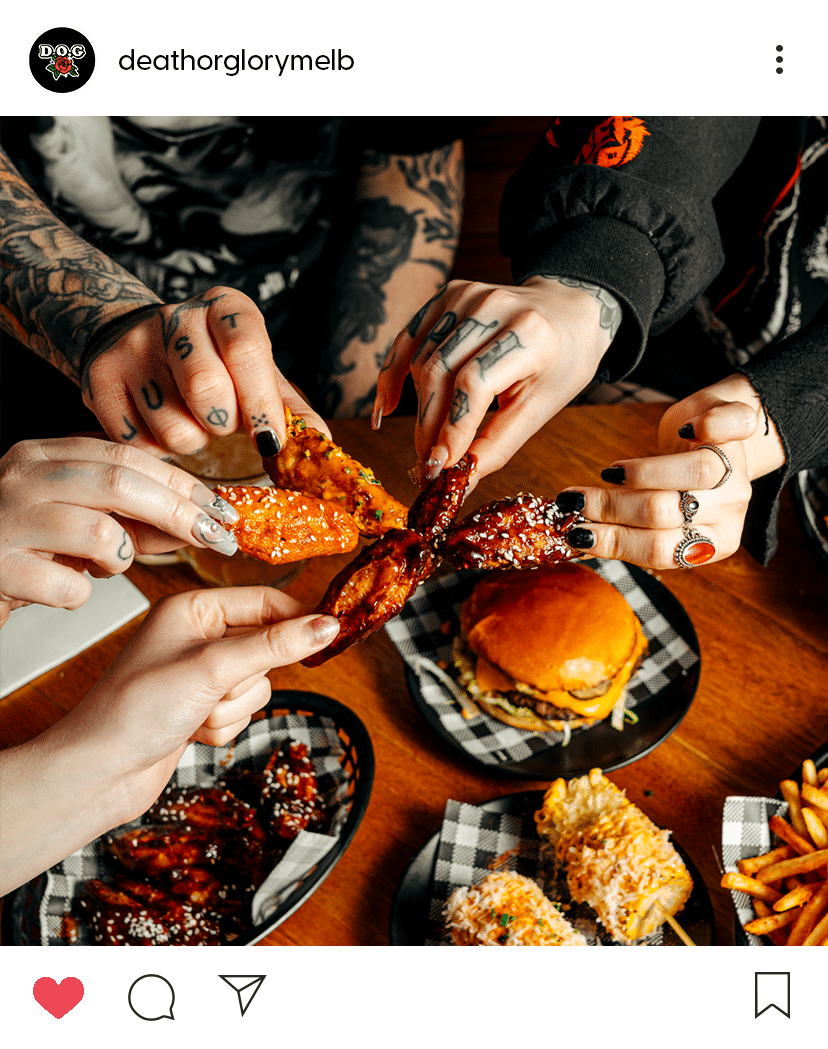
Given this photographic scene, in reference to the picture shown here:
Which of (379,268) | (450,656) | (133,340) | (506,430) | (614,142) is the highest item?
(614,142)

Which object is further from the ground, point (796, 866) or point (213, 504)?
point (213, 504)

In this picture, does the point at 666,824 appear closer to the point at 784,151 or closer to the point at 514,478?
the point at 514,478

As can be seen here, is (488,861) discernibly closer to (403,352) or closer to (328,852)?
(328,852)

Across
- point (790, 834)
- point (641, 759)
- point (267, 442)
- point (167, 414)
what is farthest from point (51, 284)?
point (790, 834)

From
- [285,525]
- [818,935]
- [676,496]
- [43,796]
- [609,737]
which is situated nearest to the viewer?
[43,796]

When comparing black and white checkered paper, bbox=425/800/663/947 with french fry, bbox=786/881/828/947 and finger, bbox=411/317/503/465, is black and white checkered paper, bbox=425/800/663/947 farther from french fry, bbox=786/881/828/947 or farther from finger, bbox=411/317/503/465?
finger, bbox=411/317/503/465

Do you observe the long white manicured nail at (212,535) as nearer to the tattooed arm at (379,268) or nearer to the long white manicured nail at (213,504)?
the long white manicured nail at (213,504)

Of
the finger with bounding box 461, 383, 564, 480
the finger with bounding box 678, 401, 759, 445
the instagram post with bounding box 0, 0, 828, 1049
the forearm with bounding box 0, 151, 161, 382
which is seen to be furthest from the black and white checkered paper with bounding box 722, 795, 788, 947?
the forearm with bounding box 0, 151, 161, 382
